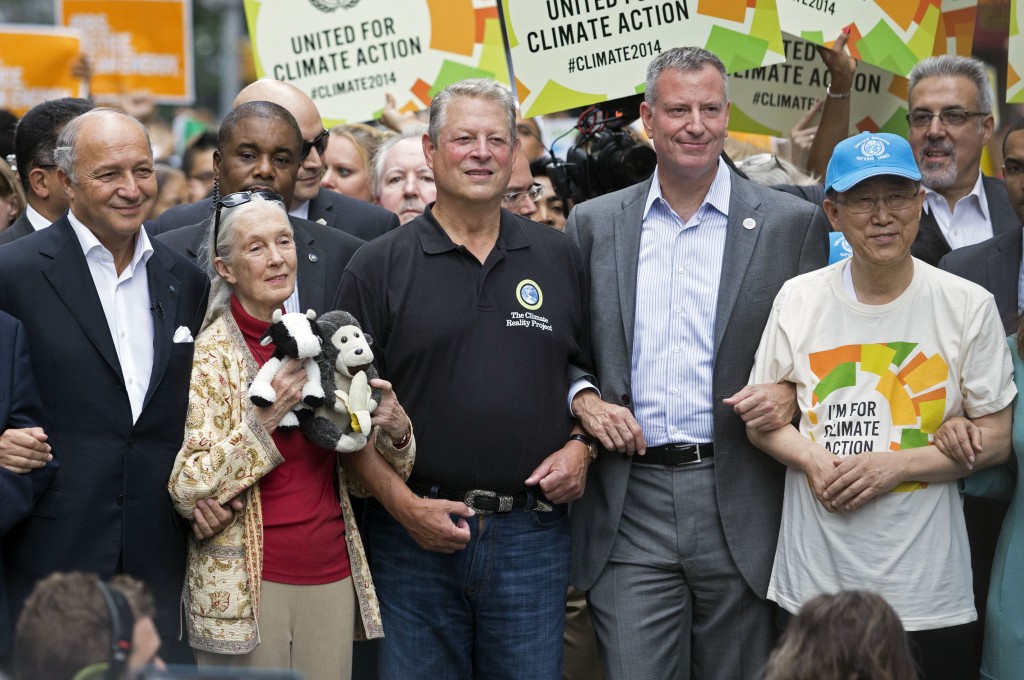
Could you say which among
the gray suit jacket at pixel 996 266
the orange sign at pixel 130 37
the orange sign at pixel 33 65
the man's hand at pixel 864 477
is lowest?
the man's hand at pixel 864 477

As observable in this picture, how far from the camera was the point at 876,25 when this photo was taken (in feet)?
19.0

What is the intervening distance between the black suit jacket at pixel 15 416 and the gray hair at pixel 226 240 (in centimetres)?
59

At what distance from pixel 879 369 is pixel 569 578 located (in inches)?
50.8

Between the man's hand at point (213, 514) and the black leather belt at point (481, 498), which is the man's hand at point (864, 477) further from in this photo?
the man's hand at point (213, 514)

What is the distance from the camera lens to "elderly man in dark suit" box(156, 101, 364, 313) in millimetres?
4871

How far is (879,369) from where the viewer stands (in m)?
4.07

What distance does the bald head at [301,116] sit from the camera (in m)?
5.70

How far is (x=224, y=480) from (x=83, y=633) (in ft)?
5.44

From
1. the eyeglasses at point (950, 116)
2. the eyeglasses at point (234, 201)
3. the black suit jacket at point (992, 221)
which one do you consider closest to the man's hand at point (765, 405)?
the black suit jacket at point (992, 221)

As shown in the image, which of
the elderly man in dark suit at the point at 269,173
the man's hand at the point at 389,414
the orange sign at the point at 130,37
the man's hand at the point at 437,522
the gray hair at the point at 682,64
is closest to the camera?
the man's hand at the point at 389,414

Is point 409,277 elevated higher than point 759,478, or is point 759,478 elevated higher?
point 409,277

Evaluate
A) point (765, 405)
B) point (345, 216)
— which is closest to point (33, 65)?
point (345, 216)

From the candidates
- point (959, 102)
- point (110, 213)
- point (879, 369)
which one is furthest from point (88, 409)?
point (959, 102)

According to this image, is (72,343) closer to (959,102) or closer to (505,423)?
(505,423)
